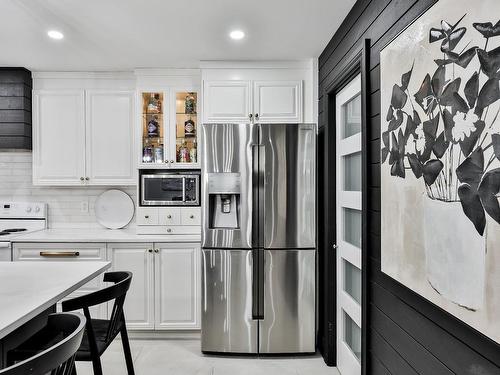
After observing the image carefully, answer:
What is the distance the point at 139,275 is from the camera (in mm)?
3420

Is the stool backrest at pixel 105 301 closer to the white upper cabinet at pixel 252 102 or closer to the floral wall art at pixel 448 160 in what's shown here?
the floral wall art at pixel 448 160

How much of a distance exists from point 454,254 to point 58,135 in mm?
3652

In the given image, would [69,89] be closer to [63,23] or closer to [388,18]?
[63,23]

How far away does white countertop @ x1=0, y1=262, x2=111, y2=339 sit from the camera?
138cm

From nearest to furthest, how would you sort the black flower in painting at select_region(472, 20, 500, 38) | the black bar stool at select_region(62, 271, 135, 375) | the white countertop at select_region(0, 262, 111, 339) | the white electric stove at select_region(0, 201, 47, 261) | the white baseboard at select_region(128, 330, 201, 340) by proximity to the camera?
the black flower in painting at select_region(472, 20, 500, 38) < the white countertop at select_region(0, 262, 111, 339) < the black bar stool at select_region(62, 271, 135, 375) < the white baseboard at select_region(128, 330, 201, 340) < the white electric stove at select_region(0, 201, 47, 261)

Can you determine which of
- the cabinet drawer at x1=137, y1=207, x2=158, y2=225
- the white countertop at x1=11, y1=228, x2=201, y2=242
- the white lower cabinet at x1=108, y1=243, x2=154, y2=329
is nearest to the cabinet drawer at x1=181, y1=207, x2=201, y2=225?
the white countertop at x1=11, y1=228, x2=201, y2=242

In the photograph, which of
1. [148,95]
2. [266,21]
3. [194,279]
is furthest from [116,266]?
[266,21]

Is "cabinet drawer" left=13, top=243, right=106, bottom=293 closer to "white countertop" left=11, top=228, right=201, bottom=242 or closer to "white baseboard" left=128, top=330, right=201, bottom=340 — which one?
"white countertop" left=11, top=228, right=201, bottom=242

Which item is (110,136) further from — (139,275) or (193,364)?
(193,364)

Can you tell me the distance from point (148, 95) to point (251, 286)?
79.7 inches

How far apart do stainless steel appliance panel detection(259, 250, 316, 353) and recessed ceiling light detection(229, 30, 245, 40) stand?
5.47 ft

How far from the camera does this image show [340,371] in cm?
286

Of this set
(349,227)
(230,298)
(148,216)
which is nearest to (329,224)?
(349,227)

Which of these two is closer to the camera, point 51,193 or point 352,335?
point 352,335
